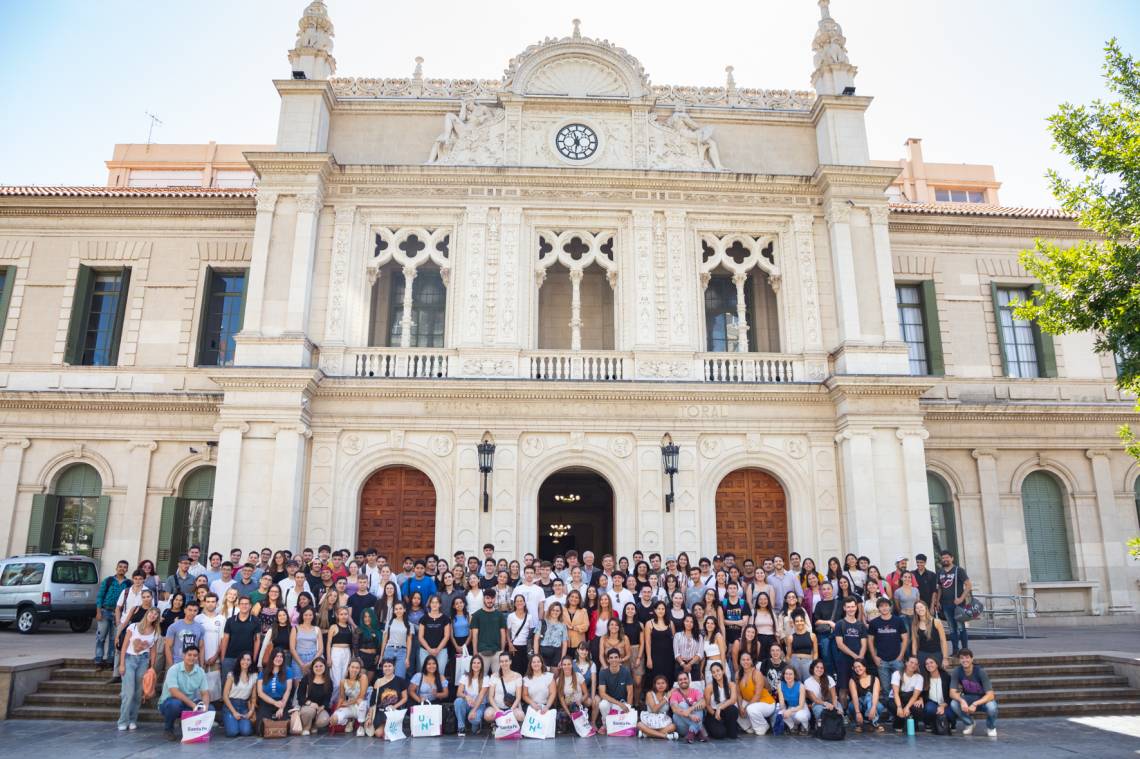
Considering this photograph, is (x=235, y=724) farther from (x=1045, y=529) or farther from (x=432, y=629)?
(x=1045, y=529)

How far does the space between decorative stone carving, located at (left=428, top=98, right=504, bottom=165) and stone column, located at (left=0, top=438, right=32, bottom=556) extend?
13.1 m

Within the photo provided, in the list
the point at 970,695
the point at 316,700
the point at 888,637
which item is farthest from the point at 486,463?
the point at 970,695

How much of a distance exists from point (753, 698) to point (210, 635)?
7.69 meters

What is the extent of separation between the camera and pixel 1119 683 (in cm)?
1245

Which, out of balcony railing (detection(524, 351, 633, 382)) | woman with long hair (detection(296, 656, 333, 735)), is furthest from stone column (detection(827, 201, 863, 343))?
woman with long hair (detection(296, 656, 333, 735))

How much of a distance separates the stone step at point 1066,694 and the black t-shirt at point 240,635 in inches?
441

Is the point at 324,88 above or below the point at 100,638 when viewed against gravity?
above

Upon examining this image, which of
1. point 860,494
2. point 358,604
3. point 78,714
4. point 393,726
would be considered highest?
point 860,494

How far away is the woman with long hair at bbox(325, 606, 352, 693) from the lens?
10656 mm

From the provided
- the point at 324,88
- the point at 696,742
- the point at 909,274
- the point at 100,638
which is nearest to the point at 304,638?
the point at 100,638

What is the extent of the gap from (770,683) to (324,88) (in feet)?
56.5

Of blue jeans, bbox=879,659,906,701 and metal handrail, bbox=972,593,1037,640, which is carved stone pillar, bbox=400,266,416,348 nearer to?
blue jeans, bbox=879,659,906,701

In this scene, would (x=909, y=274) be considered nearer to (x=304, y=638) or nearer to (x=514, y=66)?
(x=514, y=66)

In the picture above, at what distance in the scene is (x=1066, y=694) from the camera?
12.0 m
